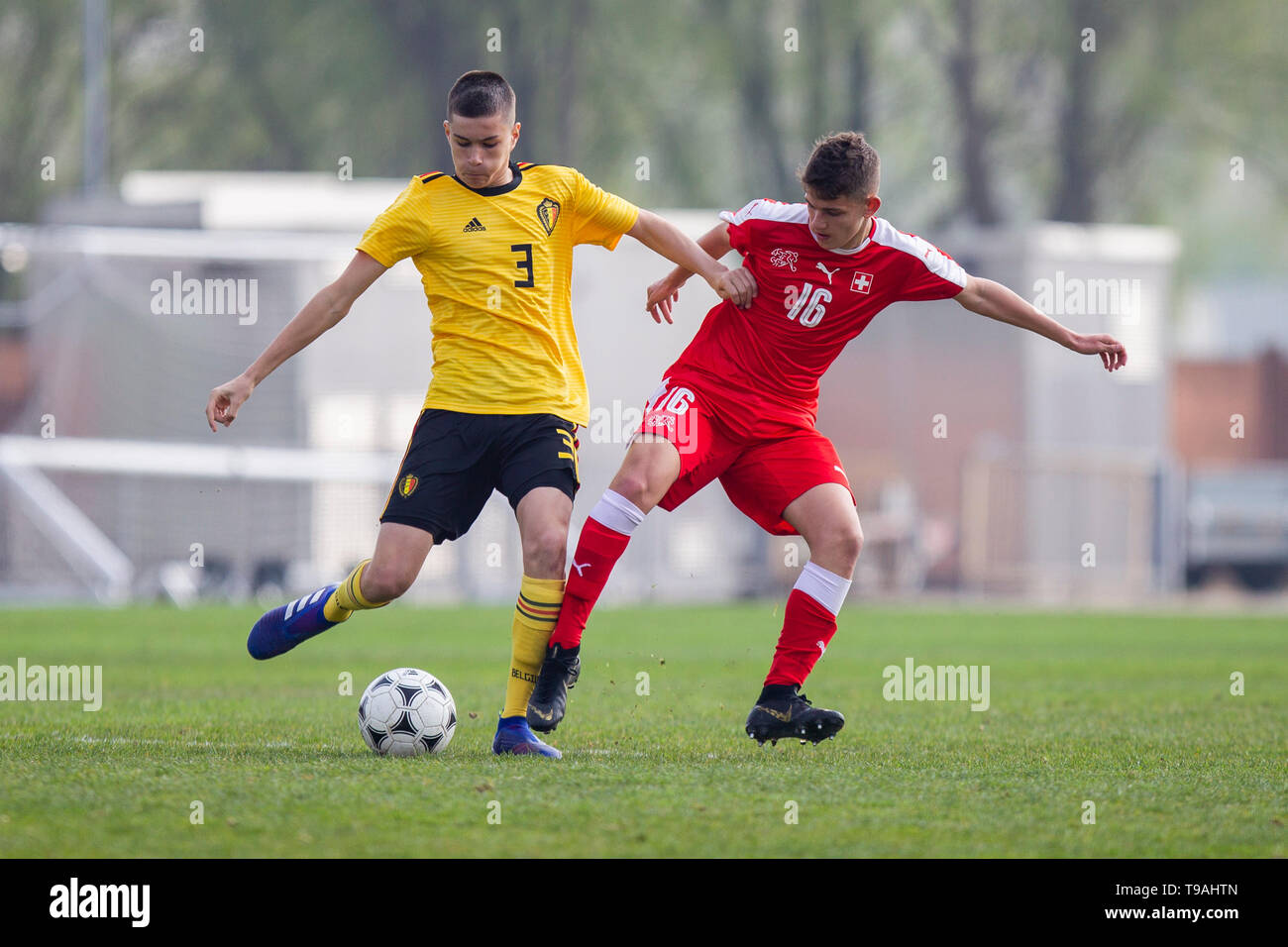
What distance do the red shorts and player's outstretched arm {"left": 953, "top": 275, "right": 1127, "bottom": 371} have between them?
781 mm

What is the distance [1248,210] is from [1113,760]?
4766 centimetres

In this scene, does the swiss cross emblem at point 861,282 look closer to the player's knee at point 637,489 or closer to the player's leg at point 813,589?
the player's leg at point 813,589

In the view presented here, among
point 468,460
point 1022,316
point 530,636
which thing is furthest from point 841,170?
point 530,636

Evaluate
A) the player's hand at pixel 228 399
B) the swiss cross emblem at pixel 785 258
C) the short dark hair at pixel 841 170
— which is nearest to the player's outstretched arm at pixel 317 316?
the player's hand at pixel 228 399

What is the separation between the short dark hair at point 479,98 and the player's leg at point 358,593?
4.76ft

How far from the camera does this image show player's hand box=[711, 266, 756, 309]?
20.6 feet

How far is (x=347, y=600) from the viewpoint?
621cm

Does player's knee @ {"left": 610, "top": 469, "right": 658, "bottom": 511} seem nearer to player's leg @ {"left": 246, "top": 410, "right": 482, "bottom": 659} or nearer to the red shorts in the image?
the red shorts

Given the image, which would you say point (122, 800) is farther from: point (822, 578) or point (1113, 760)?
point (1113, 760)

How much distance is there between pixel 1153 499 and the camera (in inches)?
977

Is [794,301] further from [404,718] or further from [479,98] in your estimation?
[404,718]

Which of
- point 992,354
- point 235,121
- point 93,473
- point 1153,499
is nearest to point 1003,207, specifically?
point 992,354

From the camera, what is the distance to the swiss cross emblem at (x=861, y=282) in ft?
20.7

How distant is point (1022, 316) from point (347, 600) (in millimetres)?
2692
